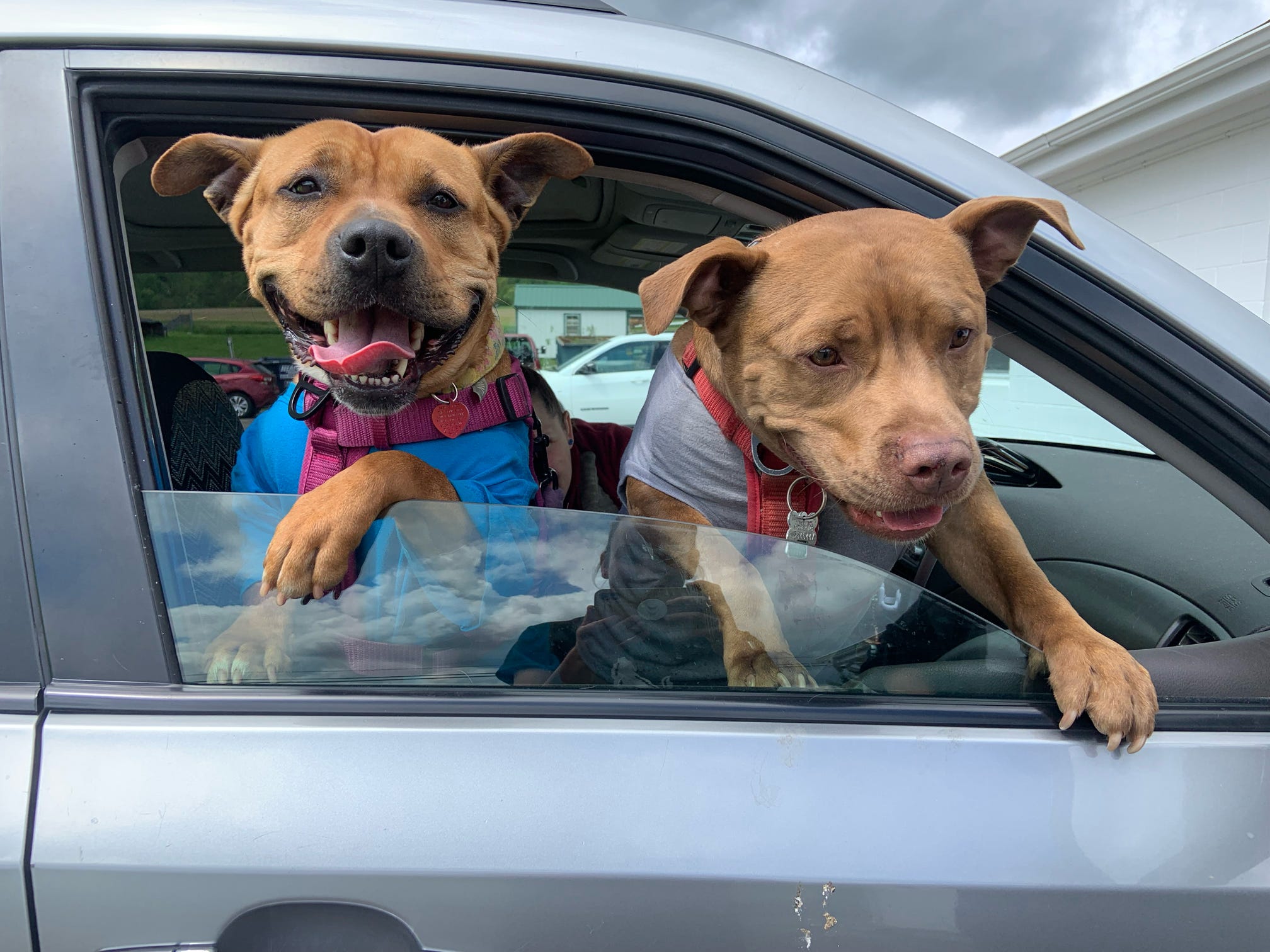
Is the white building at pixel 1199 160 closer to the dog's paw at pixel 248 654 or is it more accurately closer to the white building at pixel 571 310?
the white building at pixel 571 310

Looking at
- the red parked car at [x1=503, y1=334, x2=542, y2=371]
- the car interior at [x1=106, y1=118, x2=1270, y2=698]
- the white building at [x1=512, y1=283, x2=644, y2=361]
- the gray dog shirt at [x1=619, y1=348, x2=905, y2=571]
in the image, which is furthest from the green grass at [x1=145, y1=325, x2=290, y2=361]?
the gray dog shirt at [x1=619, y1=348, x2=905, y2=571]

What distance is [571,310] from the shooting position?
417 cm

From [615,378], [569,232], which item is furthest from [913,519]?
[615,378]

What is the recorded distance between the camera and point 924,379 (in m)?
1.76

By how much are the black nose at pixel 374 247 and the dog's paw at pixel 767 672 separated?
1.13m

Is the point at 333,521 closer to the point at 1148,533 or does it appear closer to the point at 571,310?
the point at 1148,533

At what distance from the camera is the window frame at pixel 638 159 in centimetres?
123

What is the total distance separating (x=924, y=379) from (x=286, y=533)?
1.24 metres

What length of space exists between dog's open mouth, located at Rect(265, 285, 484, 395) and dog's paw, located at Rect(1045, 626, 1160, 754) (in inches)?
55.2

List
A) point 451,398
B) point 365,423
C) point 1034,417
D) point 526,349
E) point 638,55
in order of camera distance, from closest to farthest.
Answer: point 638,55, point 365,423, point 451,398, point 526,349, point 1034,417

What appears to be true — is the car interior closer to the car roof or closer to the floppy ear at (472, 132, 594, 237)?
the floppy ear at (472, 132, 594, 237)

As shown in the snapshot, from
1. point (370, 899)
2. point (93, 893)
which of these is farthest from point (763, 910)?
point (93, 893)

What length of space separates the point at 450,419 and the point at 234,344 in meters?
2.26

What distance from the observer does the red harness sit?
1.96 meters
